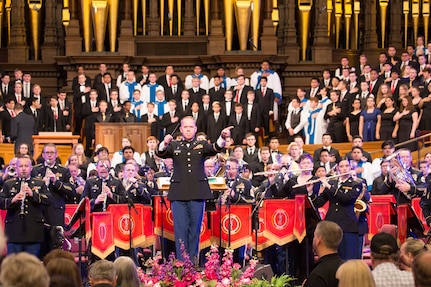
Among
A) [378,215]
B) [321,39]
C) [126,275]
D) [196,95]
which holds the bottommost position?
[378,215]

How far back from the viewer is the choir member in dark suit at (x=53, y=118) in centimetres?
1769

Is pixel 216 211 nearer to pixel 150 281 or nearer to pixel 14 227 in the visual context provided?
pixel 14 227

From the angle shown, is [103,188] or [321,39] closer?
[103,188]

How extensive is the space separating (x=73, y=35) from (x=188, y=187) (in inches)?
428

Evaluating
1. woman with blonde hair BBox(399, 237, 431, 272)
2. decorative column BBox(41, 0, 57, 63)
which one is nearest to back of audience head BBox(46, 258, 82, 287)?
woman with blonde hair BBox(399, 237, 431, 272)

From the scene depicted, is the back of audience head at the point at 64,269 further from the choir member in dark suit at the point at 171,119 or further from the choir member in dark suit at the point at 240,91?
the choir member in dark suit at the point at 240,91

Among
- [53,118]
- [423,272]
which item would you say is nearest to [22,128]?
[53,118]

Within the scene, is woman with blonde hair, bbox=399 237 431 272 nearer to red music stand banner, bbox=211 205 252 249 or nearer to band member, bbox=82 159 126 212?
red music stand banner, bbox=211 205 252 249

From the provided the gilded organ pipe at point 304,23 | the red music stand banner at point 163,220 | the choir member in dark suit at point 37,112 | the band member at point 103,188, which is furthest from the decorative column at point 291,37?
the red music stand banner at point 163,220

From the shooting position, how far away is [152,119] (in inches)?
A: 676

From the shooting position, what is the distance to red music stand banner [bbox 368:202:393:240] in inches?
458

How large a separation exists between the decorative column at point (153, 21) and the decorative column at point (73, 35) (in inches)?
55.3

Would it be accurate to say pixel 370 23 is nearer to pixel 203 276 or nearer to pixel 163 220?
pixel 163 220

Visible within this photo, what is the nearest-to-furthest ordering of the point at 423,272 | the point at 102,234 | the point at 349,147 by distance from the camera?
the point at 423,272
the point at 102,234
the point at 349,147
